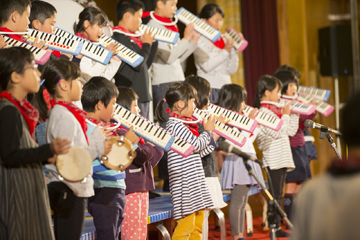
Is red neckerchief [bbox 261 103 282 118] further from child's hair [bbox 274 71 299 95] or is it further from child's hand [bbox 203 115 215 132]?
child's hand [bbox 203 115 215 132]

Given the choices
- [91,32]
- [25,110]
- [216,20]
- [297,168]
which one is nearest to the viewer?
[25,110]

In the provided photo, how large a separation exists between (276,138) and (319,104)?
928 millimetres

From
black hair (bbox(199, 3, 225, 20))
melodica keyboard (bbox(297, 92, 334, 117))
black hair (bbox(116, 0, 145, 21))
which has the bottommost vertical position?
melodica keyboard (bbox(297, 92, 334, 117))

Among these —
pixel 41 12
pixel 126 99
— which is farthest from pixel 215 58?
pixel 41 12

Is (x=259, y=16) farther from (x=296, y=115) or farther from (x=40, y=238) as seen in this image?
(x=40, y=238)

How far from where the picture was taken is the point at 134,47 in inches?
171

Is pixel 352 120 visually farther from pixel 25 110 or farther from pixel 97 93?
pixel 97 93

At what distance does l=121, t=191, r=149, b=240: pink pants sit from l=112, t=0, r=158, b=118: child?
123 cm

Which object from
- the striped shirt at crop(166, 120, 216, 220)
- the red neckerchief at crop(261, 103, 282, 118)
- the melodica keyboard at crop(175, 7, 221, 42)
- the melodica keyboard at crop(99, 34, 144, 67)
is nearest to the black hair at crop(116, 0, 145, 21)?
the melodica keyboard at crop(175, 7, 221, 42)

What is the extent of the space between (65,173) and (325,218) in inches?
54.2

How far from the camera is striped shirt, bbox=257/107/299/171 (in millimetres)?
4660

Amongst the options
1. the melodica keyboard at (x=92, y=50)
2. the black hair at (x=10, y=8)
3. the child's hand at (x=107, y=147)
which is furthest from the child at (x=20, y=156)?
the melodica keyboard at (x=92, y=50)

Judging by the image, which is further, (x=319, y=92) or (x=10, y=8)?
(x=319, y=92)

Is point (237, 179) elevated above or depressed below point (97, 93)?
below
